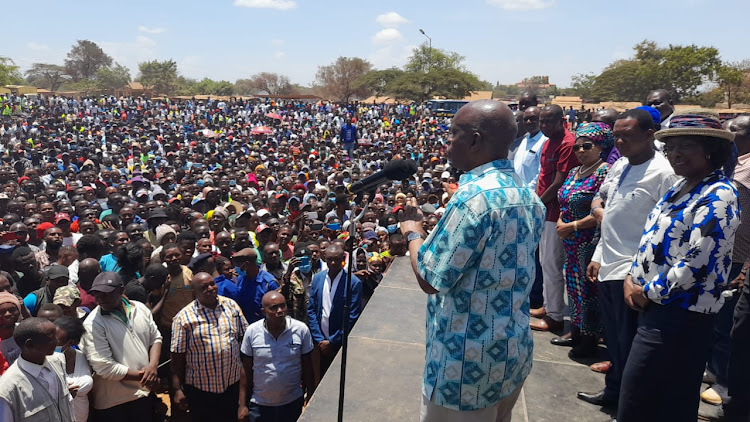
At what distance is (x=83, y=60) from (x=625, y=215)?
88572mm

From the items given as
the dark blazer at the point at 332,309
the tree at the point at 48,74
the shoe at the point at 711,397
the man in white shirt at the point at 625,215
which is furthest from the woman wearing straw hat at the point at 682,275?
the tree at the point at 48,74

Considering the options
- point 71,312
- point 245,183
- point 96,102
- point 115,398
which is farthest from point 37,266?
point 96,102

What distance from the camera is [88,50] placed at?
247 ft

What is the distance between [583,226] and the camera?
302 cm

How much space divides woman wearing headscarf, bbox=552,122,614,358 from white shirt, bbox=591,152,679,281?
0.39m

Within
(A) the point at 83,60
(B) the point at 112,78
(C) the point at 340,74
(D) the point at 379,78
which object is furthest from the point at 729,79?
(A) the point at 83,60

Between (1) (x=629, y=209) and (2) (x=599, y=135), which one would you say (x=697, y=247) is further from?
(2) (x=599, y=135)

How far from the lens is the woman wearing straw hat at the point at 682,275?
1.90 metres

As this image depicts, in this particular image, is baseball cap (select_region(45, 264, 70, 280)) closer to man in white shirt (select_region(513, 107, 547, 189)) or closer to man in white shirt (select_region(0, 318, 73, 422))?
man in white shirt (select_region(0, 318, 73, 422))

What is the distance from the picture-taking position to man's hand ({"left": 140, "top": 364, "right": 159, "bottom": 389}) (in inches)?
145

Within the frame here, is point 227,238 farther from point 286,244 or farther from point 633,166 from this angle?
point 633,166

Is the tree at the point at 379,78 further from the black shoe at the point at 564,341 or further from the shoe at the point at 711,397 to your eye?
the shoe at the point at 711,397

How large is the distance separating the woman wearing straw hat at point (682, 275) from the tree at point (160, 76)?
5728cm

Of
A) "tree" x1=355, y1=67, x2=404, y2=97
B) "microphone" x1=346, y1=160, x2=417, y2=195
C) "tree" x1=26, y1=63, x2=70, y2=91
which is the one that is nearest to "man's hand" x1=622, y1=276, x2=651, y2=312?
"microphone" x1=346, y1=160, x2=417, y2=195
